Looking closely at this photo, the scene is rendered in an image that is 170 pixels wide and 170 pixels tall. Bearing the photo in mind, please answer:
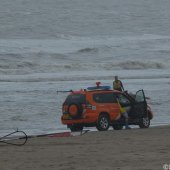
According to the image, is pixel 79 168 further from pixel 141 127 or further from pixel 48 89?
pixel 48 89

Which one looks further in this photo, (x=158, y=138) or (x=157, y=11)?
(x=157, y=11)

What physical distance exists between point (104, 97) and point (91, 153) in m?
7.57

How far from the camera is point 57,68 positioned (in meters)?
48.8

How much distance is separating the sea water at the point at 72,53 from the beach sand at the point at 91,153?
13.8ft

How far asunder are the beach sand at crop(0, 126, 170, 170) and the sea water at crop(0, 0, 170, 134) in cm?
421

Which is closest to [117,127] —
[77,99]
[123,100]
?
[123,100]

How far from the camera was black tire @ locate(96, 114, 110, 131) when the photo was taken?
64.1ft

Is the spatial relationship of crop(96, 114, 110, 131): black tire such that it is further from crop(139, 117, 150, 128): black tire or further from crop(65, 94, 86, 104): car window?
crop(139, 117, 150, 128): black tire

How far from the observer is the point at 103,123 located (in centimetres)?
1964

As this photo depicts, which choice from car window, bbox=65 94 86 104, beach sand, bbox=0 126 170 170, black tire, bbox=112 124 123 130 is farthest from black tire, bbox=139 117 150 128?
beach sand, bbox=0 126 170 170

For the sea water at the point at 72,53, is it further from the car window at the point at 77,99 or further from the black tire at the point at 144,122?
the black tire at the point at 144,122

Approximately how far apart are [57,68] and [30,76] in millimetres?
7669

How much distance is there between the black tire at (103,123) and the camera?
1953cm

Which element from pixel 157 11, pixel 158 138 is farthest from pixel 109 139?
pixel 157 11
